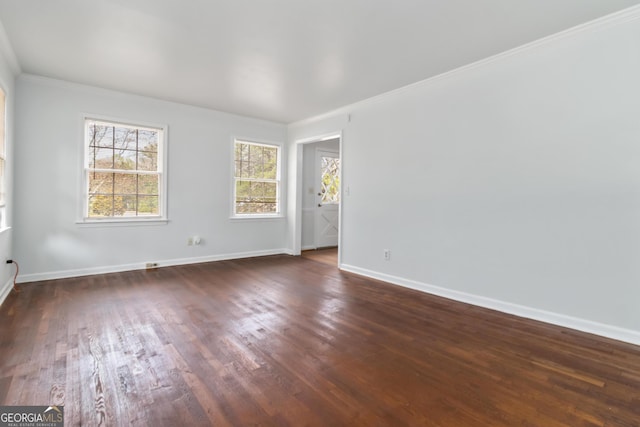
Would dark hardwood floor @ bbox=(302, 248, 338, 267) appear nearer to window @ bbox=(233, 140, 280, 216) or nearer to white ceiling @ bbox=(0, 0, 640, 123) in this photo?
window @ bbox=(233, 140, 280, 216)

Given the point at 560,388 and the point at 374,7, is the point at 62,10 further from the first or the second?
the point at 560,388

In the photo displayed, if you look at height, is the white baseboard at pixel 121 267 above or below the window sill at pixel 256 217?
below

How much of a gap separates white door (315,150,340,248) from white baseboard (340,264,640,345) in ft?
9.91

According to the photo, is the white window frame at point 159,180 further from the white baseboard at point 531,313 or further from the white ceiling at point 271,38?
the white baseboard at point 531,313

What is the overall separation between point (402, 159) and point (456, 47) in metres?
1.44

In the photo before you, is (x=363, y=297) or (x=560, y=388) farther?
(x=363, y=297)

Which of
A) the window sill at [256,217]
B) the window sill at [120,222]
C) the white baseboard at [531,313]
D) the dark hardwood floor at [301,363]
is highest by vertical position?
the window sill at [256,217]

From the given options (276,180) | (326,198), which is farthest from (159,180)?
(326,198)

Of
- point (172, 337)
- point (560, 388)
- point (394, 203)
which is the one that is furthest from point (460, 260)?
point (172, 337)

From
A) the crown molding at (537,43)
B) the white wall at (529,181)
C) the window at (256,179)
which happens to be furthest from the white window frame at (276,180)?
the white wall at (529,181)

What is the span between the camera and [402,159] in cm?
415

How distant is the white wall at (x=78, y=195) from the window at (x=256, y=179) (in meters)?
0.21

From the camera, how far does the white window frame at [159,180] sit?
4.30m

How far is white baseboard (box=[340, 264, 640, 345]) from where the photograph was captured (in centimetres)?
257
